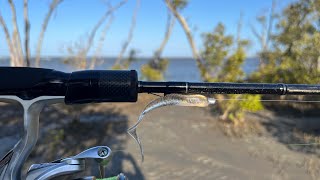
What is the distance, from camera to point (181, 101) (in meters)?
0.96

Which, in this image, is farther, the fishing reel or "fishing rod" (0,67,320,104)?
the fishing reel

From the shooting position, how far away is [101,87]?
841 mm

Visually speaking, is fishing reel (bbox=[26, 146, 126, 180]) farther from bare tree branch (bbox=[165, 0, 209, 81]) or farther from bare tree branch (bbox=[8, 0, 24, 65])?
bare tree branch (bbox=[8, 0, 24, 65])

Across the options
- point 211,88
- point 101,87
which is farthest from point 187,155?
point 101,87

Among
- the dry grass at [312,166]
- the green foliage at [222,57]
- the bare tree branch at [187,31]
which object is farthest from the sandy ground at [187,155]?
the bare tree branch at [187,31]

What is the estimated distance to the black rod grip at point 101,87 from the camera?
2.77 feet

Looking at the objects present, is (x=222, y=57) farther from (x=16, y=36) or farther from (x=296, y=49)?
(x=16, y=36)

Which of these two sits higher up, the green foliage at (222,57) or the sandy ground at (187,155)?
the green foliage at (222,57)

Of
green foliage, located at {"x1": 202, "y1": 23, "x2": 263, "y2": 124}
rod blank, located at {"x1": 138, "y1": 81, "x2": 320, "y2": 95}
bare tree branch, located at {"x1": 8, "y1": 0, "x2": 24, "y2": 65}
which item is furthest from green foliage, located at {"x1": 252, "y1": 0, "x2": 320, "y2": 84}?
bare tree branch, located at {"x1": 8, "y1": 0, "x2": 24, "y2": 65}

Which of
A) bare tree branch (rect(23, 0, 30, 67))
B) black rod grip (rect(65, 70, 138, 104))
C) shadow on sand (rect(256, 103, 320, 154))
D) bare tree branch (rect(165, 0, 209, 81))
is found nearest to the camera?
black rod grip (rect(65, 70, 138, 104))

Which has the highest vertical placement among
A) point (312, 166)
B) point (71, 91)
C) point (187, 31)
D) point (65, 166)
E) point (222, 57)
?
point (187, 31)


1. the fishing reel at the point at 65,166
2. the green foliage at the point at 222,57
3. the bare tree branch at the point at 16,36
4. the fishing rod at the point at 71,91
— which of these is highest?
the bare tree branch at the point at 16,36

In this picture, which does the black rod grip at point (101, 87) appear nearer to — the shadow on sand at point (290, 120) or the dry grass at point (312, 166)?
the dry grass at point (312, 166)

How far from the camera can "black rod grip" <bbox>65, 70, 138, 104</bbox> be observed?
84 cm
